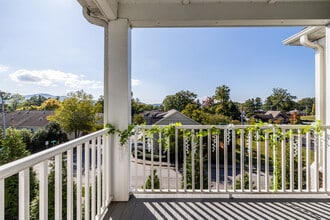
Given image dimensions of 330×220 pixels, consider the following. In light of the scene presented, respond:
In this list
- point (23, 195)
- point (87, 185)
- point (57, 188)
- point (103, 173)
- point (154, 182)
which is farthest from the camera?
point (154, 182)

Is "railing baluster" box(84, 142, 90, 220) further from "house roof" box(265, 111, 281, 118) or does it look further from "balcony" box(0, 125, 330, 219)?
"house roof" box(265, 111, 281, 118)

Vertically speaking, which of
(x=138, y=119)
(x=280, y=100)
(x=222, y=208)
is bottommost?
(x=222, y=208)

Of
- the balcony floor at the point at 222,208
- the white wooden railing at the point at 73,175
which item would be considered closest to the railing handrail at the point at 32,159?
the white wooden railing at the point at 73,175

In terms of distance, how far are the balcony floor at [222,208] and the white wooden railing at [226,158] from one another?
14 cm

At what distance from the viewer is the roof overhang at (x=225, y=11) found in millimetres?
2889

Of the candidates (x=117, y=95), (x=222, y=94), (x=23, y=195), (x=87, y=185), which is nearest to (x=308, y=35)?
(x=222, y=94)

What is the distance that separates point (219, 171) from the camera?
313cm

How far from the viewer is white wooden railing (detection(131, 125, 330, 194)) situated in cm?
300

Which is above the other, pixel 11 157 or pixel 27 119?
pixel 27 119

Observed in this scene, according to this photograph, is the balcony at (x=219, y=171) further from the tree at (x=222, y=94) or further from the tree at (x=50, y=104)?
the tree at (x=50, y=104)

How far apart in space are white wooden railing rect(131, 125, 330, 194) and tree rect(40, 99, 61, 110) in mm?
1690

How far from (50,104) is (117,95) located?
5.26 ft

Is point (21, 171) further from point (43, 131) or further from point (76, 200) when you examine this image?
point (76, 200)

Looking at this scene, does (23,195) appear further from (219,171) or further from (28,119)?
(219,171)
